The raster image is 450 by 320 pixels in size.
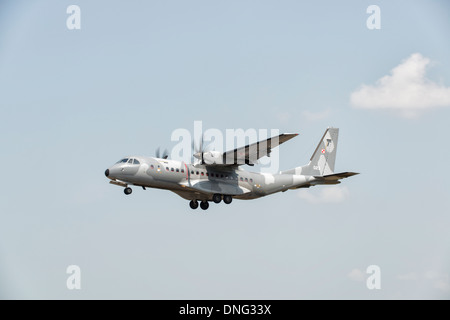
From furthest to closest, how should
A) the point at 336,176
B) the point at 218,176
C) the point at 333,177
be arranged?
the point at 333,177
the point at 336,176
the point at 218,176

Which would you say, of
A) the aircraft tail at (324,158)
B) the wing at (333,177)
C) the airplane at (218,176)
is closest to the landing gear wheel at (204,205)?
the airplane at (218,176)

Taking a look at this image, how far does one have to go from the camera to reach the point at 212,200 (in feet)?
149

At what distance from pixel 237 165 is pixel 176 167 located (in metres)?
3.71

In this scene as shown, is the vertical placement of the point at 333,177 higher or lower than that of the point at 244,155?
lower

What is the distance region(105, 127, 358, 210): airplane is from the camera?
42031 mm

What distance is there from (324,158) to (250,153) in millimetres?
7015

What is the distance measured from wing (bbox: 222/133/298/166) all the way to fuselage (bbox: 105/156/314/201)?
716mm

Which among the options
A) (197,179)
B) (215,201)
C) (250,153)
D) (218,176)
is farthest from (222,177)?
(250,153)

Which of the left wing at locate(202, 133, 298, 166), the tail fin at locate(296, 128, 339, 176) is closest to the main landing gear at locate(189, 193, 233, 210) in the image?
the left wing at locate(202, 133, 298, 166)

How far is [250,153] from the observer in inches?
1741

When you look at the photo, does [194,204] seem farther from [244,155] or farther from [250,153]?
[250,153]

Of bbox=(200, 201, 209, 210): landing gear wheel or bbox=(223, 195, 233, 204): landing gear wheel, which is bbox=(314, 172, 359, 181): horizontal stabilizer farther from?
bbox=(200, 201, 209, 210): landing gear wheel
